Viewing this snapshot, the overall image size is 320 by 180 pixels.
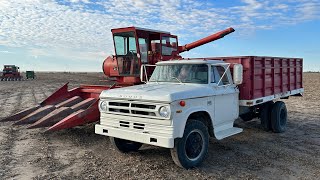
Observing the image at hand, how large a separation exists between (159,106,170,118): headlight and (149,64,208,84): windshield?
1562 millimetres

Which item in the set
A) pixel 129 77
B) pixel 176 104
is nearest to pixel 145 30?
pixel 129 77

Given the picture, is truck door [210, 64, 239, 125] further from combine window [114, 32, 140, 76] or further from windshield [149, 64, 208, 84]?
combine window [114, 32, 140, 76]

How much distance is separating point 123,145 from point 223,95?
8.64 feet

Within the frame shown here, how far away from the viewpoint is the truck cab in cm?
583

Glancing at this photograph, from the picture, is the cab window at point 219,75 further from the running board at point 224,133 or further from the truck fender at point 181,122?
the truck fender at point 181,122

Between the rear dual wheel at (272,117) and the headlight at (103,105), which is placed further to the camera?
the rear dual wheel at (272,117)

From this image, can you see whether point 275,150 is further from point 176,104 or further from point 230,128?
point 176,104

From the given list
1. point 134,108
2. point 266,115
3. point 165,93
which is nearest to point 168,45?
point 266,115

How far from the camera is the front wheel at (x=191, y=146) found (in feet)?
19.6

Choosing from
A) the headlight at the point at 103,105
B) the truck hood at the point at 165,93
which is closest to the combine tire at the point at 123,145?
the headlight at the point at 103,105

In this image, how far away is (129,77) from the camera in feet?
37.5

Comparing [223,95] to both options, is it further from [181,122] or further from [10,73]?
[10,73]

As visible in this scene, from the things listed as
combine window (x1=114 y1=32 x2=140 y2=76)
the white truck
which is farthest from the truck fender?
combine window (x1=114 y1=32 x2=140 y2=76)

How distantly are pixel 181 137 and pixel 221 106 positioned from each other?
173 centimetres
